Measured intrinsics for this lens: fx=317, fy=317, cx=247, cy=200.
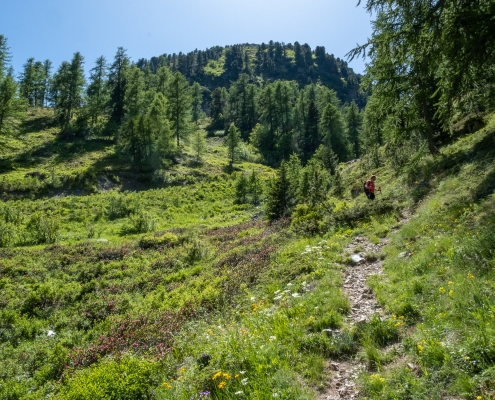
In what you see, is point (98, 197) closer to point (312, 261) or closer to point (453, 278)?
point (312, 261)

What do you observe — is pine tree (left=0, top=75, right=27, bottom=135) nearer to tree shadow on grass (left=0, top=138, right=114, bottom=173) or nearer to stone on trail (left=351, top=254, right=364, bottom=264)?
tree shadow on grass (left=0, top=138, right=114, bottom=173)

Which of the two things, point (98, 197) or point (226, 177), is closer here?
point (98, 197)

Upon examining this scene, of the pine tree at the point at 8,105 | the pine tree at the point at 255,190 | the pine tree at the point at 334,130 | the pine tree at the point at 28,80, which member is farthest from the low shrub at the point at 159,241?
the pine tree at the point at 28,80

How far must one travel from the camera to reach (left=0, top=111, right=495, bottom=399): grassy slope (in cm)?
456

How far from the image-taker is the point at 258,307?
809cm

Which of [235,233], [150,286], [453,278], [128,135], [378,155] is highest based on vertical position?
[128,135]

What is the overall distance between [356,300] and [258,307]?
7.88ft

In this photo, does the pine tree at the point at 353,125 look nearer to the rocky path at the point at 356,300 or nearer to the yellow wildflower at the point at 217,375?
the rocky path at the point at 356,300

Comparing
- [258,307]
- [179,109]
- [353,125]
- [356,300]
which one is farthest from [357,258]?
[353,125]

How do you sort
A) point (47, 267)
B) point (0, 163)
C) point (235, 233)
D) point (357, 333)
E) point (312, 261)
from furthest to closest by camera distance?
point (0, 163), point (235, 233), point (47, 267), point (312, 261), point (357, 333)

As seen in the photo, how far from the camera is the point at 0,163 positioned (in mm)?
41562

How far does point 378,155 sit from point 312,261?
23.6 m

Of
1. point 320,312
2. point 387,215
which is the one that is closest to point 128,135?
point 387,215

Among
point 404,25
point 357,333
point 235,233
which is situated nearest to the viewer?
point 357,333
